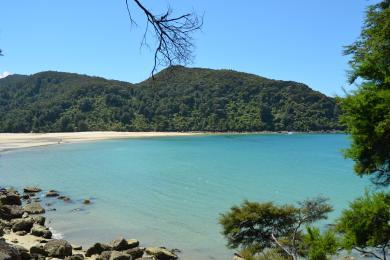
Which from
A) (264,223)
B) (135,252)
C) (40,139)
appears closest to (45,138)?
(40,139)

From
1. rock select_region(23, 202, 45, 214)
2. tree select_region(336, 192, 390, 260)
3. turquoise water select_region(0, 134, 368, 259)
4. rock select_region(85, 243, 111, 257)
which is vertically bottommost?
turquoise water select_region(0, 134, 368, 259)

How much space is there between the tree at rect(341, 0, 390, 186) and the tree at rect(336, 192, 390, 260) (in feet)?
3.39

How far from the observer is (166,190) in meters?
39.3

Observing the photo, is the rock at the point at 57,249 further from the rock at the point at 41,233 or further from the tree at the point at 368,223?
the tree at the point at 368,223

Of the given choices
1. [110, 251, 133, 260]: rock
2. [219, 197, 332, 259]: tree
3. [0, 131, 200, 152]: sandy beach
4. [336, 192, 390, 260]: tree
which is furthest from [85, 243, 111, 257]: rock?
[0, 131, 200, 152]: sandy beach

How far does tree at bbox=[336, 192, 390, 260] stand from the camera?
9.89 metres

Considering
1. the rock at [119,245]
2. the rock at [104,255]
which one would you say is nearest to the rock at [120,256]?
the rock at [104,255]

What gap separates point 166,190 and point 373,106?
3055 cm

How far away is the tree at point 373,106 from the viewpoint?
1002 cm

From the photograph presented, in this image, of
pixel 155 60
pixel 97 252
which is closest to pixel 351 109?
pixel 155 60

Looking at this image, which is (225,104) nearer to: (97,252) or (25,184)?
(25,184)

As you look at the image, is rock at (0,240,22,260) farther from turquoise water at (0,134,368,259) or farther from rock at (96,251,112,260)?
turquoise water at (0,134,368,259)

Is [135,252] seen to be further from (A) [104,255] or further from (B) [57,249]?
(B) [57,249]

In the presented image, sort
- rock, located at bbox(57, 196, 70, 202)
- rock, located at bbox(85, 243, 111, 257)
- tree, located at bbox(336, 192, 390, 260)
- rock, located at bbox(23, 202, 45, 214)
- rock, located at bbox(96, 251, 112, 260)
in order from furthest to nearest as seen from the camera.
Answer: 1. rock, located at bbox(57, 196, 70, 202)
2. rock, located at bbox(23, 202, 45, 214)
3. rock, located at bbox(85, 243, 111, 257)
4. rock, located at bbox(96, 251, 112, 260)
5. tree, located at bbox(336, 192, 390, 260)
